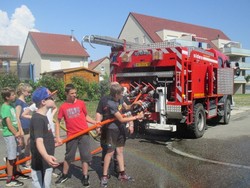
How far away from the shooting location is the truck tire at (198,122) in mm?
9516

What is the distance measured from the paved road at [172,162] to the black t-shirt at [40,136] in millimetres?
1688

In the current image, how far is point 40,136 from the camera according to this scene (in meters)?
3.76

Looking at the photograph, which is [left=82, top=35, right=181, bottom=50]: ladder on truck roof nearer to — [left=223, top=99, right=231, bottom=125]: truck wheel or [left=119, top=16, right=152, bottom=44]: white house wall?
[left=223, top=99, right=231, bottom=125]: truck wheel

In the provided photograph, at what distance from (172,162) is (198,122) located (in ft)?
10.4

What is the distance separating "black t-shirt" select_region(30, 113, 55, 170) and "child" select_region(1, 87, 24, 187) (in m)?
1.64

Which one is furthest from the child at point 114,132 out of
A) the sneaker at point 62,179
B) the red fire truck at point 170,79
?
the red fire truck at point 170,79

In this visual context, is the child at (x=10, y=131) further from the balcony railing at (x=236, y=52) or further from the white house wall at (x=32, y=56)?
the balcony railing at (x=236, y=52)

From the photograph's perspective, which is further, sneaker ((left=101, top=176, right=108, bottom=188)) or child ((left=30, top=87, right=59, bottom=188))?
sneaker ((left=101, top=176, right=108, bottom=188))

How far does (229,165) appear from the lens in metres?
6.72

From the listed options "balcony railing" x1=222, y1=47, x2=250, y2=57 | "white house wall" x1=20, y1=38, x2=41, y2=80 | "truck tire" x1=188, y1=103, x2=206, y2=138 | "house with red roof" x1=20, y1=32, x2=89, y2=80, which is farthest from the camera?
"balcony railing" x1=222, y1=47, x2=250, y2=57

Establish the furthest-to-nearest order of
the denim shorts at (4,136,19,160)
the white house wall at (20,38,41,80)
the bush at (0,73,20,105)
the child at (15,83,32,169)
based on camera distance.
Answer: the white house wall at (20,38,41,80) → the bush at (0,73,20,105) → the child at (15,83,32,169) → the denim shorts at (4,136,19,160)

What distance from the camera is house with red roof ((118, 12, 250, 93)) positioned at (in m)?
47.8

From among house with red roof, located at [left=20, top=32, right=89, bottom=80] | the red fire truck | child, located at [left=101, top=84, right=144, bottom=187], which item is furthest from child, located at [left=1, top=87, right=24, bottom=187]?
house with red roof, located at [left=20, top=32, right=89, bottom=80]

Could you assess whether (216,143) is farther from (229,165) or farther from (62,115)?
(62,115)
